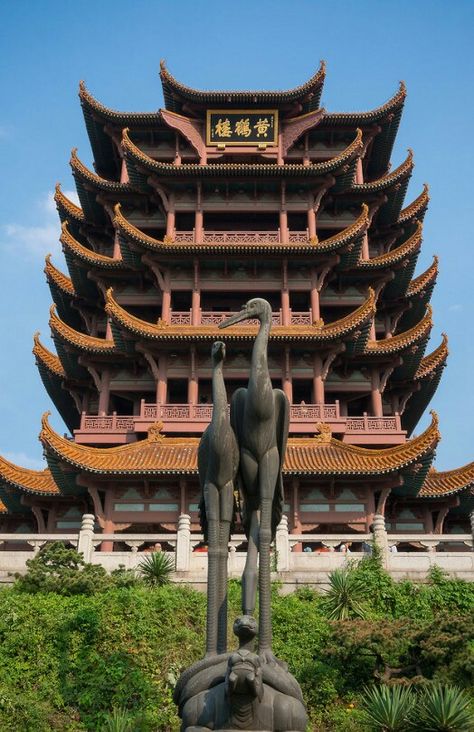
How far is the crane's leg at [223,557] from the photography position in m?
7.49

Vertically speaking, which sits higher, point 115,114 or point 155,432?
point 115,114

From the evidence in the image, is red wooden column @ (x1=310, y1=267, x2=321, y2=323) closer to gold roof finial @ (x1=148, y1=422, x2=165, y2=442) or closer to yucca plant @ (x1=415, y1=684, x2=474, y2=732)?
gold roof finial @ (x1=148, y1=422, x2=165, y2=442)

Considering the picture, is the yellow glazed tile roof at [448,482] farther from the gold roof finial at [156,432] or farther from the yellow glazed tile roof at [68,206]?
the yellow glazed tile roof at [68,206]

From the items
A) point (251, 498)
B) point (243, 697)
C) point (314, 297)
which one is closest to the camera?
point (243, 697)

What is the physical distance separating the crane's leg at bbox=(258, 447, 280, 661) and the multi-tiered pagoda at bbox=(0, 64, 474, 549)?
12.6 metres

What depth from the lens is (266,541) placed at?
777 centimetres

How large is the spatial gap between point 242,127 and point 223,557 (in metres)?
24.9

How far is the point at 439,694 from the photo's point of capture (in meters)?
9.91

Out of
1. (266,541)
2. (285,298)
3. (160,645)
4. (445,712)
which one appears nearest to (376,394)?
(285,298)

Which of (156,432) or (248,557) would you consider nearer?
(248,557)

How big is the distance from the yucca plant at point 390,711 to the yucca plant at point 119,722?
308 cm

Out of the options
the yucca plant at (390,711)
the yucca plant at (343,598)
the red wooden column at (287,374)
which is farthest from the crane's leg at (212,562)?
the red wooden column at (287,374)

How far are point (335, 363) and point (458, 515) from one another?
6095 mm

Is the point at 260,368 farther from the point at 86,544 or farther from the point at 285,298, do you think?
the point at 285,298
